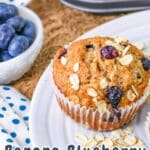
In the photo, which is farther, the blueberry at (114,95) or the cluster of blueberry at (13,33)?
the cluster of blueberry at (13,33)

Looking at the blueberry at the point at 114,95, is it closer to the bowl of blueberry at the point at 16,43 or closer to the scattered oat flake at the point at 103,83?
the scattered oat flake at the point at 103,83

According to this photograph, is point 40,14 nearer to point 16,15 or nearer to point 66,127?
point 16,15

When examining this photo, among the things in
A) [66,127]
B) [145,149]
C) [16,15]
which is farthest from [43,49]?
[145,149]

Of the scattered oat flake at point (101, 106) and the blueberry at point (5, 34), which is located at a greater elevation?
the scattered oat flake at point (101, 106)

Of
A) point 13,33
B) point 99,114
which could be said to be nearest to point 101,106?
point 99,114

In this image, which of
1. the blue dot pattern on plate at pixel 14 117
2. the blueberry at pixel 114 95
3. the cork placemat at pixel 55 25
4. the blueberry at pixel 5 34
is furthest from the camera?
the cork placemat at pixel 55 25

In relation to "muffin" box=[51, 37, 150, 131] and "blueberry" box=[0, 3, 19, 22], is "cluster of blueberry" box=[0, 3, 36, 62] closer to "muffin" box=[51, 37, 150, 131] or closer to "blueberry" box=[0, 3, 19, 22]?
"blueberry" box=[0, 3, 19, 22]

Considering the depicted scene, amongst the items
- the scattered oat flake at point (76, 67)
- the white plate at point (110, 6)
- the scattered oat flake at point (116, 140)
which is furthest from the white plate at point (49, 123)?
the white plate at point (110, 6)
